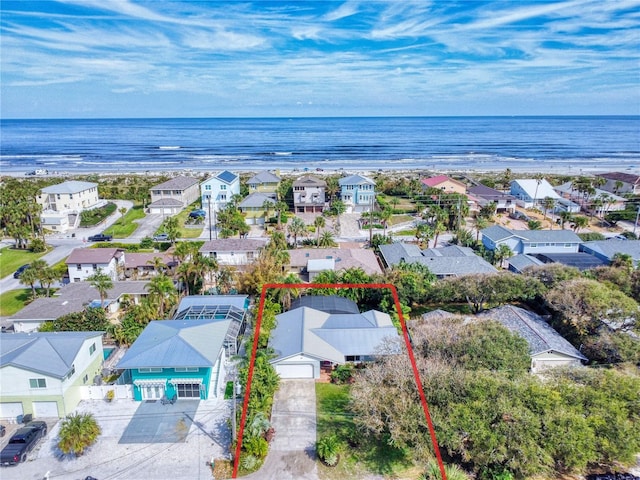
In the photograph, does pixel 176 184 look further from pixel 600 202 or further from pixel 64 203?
pixel 600 202

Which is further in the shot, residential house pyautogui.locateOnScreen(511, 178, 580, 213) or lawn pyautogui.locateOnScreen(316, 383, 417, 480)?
Answer: residential house pyautogui.locateOnScreen(511, 178, 580, 213)

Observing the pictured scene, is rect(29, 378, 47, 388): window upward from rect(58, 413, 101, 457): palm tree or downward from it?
upward

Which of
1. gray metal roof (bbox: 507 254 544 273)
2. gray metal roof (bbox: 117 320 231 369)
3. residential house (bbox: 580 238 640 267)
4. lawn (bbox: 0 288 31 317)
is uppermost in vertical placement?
residential house (bbox: 580 238 640 267)

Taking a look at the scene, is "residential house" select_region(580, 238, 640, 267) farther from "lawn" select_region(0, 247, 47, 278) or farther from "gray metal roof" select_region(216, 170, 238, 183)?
"lawn" select_region(0, 247, 47, 278)

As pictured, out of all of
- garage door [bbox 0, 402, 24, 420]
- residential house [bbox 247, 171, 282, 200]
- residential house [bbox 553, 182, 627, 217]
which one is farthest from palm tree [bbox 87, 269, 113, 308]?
residential house [bbox 553, 182, 627, 217]

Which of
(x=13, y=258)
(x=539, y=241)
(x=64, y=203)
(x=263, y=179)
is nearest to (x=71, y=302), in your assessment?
(x=13, y=258)

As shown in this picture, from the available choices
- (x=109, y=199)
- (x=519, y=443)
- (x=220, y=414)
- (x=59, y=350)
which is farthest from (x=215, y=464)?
(x=109, y=199)

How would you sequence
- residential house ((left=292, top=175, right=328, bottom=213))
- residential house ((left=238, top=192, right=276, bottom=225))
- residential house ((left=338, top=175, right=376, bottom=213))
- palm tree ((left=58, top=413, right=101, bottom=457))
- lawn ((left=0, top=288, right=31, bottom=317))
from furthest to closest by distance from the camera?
residential house ((left=338, top=175, right=376, bottom=213)), residential house ((left=292, top=175, right=328, bottom=213)), residential house ((left=238, top=192, right=276, bottom=225)), lawn ((left=0, top=288, right=31, bottom=317)), palm tree ((left=58, top=413, right=101, bottom=457))

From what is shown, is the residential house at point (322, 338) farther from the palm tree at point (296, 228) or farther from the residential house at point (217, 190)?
the residential house at point (217, 190)
